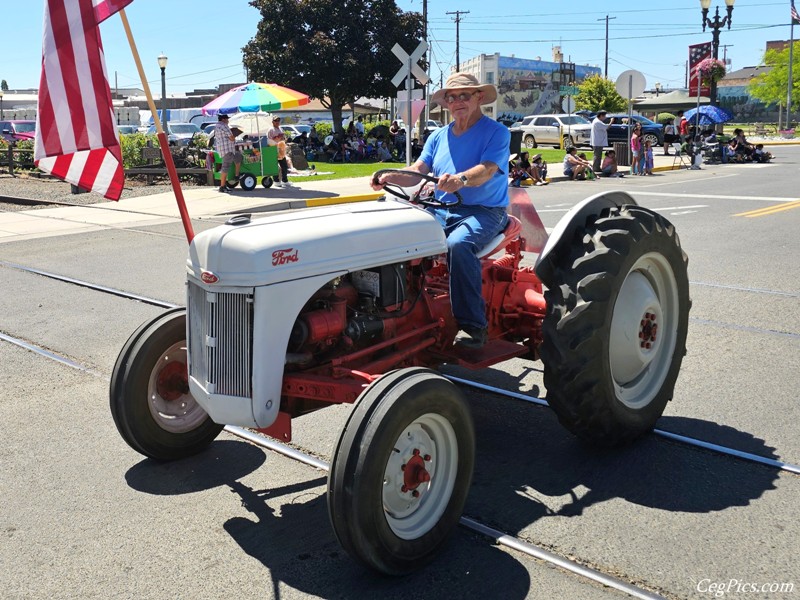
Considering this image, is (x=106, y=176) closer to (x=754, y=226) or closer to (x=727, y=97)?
(x=754, y=226)

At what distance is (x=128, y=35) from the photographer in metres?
4.18

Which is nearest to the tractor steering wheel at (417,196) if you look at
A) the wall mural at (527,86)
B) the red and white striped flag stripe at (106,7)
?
the red and white striped flag stripe at (106,7)

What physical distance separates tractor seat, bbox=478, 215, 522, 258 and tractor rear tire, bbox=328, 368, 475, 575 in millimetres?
1329

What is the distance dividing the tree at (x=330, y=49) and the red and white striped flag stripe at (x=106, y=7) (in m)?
37.9

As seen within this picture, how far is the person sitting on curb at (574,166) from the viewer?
24.2 metres

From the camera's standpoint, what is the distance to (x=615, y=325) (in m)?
4.61

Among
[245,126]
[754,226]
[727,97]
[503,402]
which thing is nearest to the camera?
[503,402]

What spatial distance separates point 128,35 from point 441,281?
2.08 m

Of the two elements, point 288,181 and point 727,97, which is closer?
point 288,181

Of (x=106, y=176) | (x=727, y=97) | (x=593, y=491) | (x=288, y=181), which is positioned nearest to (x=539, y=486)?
(x=593, y=491)

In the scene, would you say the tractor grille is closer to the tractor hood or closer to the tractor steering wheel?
the tractor hood

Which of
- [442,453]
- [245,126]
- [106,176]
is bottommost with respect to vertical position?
[442,453]

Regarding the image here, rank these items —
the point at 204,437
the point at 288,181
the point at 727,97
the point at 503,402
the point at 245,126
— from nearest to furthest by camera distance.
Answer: the point at 204,437 < the point at 503,402 < the point at 288,181 < the point at 245,126 < the point at 727,97

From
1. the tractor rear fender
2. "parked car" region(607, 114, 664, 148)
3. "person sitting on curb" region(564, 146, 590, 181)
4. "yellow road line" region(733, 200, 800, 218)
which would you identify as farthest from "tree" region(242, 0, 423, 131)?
the tractor rear fender
